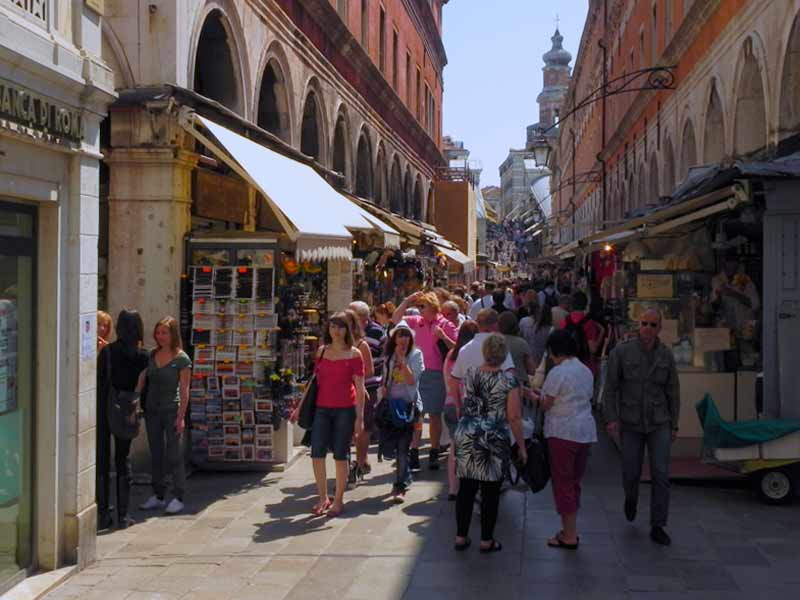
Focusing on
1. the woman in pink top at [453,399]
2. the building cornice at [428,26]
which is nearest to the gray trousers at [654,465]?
the woman in pink top at [453,399]

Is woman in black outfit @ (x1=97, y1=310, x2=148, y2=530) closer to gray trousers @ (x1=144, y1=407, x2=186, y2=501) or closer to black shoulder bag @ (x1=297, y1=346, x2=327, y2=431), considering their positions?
gray trousers @ (x1=144, y1=407, x2=186, y2=501)

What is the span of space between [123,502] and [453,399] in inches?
111

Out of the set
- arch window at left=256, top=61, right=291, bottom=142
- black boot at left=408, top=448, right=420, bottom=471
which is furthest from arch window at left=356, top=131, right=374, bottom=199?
black boot at left=408, top=448, right=420, bottom=471

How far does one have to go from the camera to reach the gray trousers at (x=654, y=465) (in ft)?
24.6

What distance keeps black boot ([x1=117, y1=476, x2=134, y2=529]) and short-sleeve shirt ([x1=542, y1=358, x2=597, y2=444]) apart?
3413mm

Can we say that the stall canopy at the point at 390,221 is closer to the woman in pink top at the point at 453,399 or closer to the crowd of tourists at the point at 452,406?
the crowd of tourists at the point at 452,406

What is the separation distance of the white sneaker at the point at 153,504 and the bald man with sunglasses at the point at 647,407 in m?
3.89

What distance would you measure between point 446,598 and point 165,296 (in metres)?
5.00

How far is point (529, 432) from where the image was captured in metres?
7.71

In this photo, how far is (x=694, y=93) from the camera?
62.8ft

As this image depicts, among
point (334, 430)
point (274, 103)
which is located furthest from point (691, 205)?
point (274, 103)

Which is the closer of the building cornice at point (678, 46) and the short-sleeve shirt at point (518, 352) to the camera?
the short-sleeve shirt at point (518, 352)

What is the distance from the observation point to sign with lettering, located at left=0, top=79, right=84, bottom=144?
5750 mm

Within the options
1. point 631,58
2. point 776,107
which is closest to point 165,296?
point 776,107
